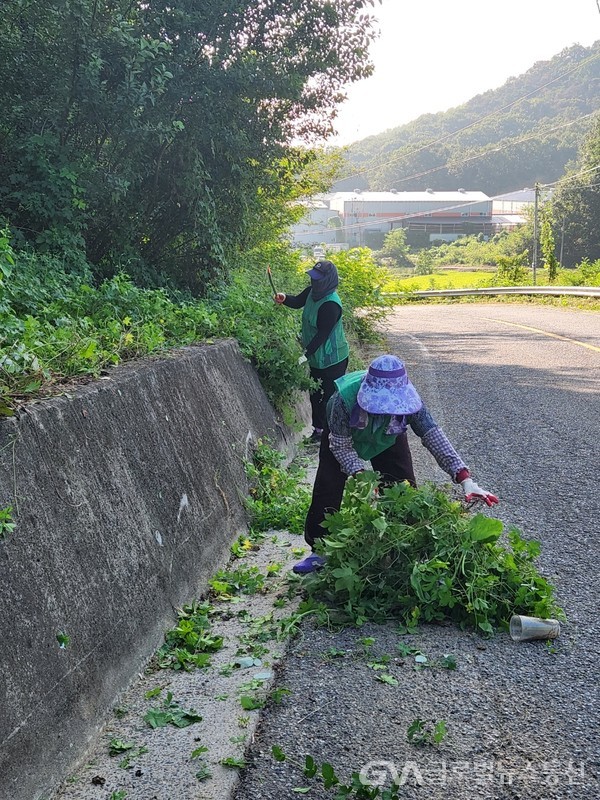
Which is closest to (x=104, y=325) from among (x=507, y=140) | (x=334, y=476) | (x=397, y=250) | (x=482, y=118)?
(x=334, y=476)

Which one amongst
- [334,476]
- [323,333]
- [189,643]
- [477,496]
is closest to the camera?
[189,643]

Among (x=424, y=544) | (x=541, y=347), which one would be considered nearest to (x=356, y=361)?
(x=541, y=347)

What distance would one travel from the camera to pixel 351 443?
15.6 feet

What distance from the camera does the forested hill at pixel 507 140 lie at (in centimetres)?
11719

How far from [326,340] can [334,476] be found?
3.43 metres

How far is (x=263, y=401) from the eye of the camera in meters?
7.78

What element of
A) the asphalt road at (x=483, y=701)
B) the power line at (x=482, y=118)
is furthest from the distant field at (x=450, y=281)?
the power line at (x=482, y=118)

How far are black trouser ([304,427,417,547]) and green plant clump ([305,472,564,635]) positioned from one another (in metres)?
0.24

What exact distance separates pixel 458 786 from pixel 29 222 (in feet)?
20.8

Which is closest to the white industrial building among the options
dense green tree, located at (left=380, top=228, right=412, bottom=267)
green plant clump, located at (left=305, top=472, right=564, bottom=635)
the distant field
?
dense green tree, located at (left=380, top=228, right=412, bottom=267)

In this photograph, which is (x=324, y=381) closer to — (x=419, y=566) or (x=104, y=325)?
(x=104, y=325)

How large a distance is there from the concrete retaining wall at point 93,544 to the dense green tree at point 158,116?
9.68ft

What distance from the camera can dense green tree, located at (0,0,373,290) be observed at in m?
7.59

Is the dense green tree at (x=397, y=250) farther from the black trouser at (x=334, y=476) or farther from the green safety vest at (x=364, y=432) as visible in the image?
the green safety vest at (x=364, y=432)
